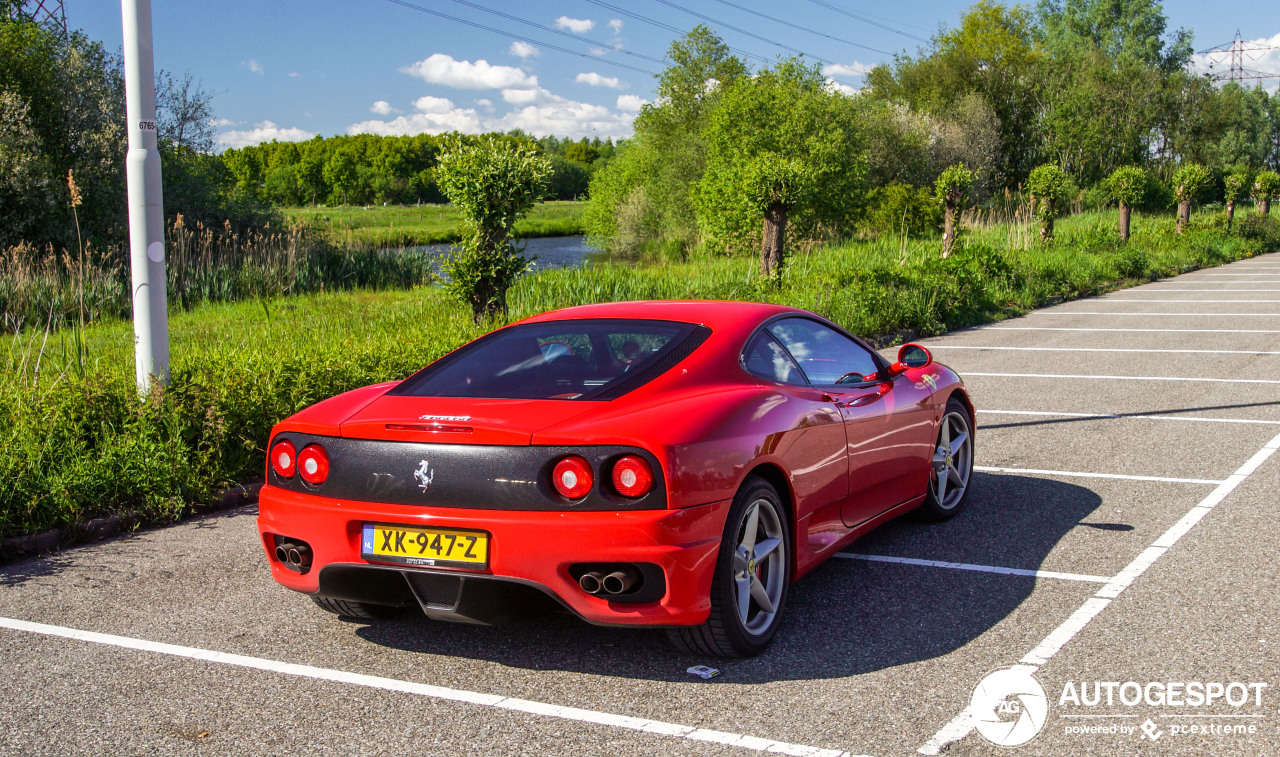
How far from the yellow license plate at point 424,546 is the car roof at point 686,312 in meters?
1.41

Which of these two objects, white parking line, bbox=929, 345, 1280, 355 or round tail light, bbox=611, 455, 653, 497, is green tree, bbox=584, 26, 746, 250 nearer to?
Result: white parking line, bbox=929, 345, 1280, 355

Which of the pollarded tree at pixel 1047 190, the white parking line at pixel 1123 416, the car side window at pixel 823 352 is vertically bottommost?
the white parking line at pixel 1123 416

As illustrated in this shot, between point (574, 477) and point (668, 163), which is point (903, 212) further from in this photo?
point (574, 477)

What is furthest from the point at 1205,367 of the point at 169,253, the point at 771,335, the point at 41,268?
the point at 41,268

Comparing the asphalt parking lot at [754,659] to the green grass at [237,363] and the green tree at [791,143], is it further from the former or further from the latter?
the green tree at [791,143]

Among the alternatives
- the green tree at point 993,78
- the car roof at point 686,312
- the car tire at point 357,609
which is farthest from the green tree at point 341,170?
the car tire at point 357,609

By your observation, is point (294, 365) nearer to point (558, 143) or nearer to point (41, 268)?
point (41, 268)

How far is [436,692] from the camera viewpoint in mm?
3463

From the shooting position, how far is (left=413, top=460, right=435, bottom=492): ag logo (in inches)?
135

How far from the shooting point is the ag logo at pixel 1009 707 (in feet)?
10.1

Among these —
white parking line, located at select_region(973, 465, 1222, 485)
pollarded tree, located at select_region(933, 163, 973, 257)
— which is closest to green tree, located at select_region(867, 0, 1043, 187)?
pollarded tree, located at select_region(933, 163, 973, 257)

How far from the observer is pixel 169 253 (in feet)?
56.2

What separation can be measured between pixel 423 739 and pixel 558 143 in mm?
164034

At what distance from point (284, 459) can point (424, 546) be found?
0.79 m
